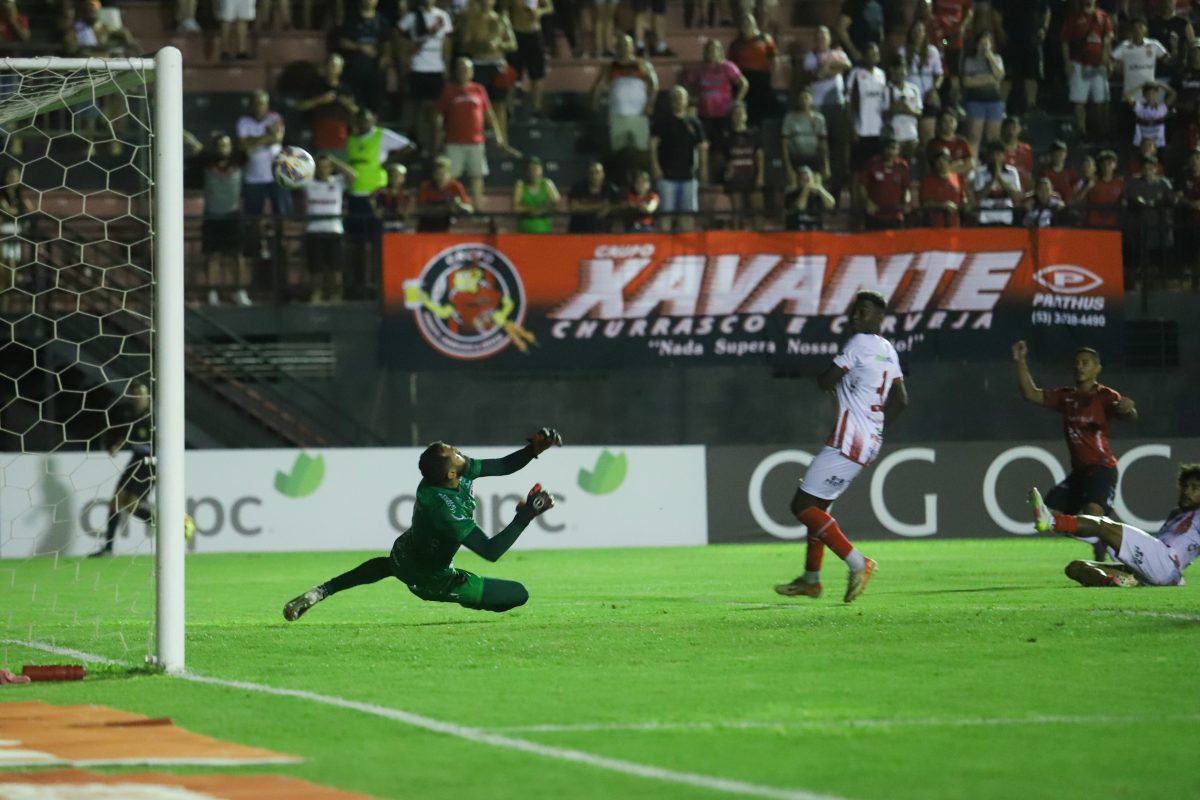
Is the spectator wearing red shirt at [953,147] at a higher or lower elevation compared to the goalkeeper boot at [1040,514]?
higher

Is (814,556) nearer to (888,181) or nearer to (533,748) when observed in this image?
(533,748)

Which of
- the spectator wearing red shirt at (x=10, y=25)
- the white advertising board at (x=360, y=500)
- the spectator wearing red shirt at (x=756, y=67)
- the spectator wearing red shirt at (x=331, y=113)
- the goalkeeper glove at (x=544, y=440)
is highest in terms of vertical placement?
the spectator wearing red shirt at (x=10, y=25)

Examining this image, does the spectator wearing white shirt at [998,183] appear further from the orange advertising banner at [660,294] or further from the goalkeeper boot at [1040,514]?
the goalkeeper boot at [1040,514]

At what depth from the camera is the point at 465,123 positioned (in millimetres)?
23219

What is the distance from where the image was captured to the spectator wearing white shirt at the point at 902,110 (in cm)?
2402

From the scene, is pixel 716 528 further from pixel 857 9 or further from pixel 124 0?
pixel 124 0

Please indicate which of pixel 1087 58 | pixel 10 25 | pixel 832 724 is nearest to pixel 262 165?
pixel 10 25

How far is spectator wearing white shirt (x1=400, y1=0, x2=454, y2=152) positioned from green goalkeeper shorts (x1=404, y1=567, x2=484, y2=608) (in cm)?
1342

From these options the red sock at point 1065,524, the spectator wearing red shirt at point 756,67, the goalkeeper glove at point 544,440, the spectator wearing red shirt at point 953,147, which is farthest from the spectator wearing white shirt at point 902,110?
the goalkeeper glove at point 544,440

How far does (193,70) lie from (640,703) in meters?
18.9

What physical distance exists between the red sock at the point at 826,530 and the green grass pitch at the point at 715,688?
0.42 m

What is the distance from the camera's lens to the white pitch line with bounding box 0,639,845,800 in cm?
572

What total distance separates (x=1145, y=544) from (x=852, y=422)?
2.37 metres

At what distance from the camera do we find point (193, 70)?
981 inches
